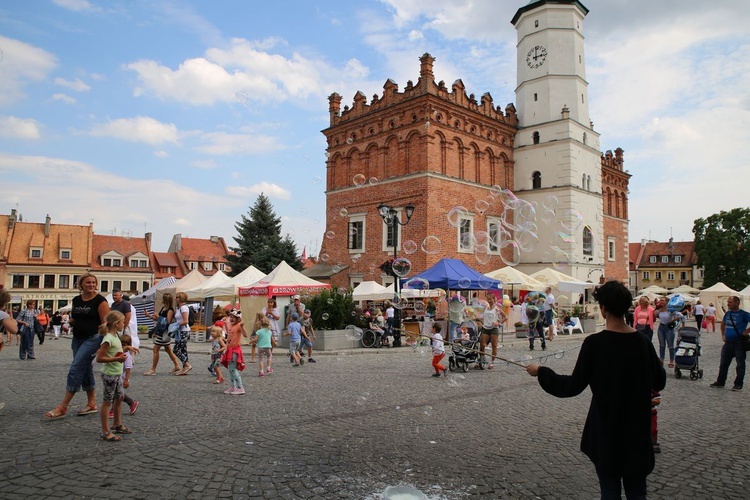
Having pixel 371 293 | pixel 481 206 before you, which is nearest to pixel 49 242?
pixel 371 293

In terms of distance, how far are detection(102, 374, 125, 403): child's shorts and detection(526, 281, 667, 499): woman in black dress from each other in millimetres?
5038

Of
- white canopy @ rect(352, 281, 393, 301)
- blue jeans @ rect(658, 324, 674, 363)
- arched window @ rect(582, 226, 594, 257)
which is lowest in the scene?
blue jeans @ rect(658, 324, 674, 363)

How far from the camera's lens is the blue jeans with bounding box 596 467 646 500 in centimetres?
300

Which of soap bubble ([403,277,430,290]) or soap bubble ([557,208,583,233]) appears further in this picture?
soap bubble ([557,208,583,233])

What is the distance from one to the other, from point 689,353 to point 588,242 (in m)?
22.1

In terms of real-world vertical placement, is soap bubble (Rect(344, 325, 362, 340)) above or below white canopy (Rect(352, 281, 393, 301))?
below

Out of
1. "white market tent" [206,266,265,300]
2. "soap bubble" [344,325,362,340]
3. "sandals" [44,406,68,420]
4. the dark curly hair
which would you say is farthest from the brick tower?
the dark curly hair

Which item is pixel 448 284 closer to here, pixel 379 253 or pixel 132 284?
pixel 379 253

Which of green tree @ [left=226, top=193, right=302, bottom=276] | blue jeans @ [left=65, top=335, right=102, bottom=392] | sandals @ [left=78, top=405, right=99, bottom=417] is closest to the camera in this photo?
blue jeans @ [left=65, top=335, right=102, bottom=392]

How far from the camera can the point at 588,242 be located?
31.0 m

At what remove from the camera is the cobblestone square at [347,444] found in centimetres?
438

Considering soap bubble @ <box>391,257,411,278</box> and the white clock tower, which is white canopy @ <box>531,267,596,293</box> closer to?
the white clock tower

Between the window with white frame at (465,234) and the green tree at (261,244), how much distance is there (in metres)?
15.1

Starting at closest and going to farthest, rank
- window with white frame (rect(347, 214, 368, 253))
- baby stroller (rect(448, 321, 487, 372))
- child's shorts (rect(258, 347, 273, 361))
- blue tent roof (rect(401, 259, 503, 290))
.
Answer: child's shorts (rect(258, 347, 273, 361)), baby stroller (rect(448, 321, 487, 372)), blue tent roof (rect(401, 259, 503, 290)), window with white frame (rect(347, 214, 368, 253))
